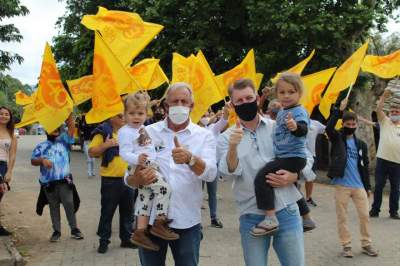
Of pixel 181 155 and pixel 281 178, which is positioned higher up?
pixel 181 155

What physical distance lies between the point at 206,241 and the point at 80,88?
3.08 meters

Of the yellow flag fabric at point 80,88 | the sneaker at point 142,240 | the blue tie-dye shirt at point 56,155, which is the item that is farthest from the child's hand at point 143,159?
the yellow flag fabric at point 80,88

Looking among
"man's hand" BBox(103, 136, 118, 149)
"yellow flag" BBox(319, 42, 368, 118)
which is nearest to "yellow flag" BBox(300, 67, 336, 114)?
"yellow flag" BBox(319, 42, 368, 118)

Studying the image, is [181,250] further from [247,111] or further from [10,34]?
[10,34]

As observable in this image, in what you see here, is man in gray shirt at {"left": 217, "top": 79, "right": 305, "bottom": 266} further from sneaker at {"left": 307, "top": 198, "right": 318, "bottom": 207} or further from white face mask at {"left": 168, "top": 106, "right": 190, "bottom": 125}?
sneaker at {"left": 307, "top": 198, "right": 318, "bottom": 207}

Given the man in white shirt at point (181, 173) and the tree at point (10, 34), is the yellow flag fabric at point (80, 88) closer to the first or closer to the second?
the man in white shirt at point (181, 173)

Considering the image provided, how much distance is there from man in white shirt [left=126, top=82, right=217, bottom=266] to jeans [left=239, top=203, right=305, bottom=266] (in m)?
0.38

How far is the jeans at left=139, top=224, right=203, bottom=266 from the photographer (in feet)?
11.9

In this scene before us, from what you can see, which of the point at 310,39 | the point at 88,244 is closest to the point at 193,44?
the point at 310,39

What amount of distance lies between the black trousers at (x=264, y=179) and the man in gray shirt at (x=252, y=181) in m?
0.04

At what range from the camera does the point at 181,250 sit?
144 inches

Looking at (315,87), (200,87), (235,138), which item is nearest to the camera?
(235,138)

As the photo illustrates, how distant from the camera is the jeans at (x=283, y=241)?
357 centimetres

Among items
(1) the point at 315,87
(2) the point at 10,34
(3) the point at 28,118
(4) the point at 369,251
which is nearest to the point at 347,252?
(4) the point at 369,251
